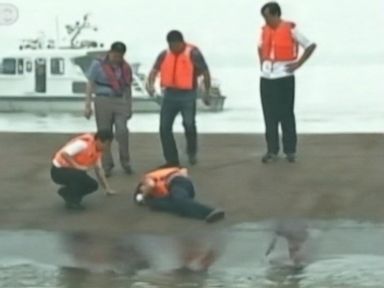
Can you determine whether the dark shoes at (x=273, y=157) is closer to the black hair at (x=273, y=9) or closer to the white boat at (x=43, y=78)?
the black hair at (x=273, y=9)

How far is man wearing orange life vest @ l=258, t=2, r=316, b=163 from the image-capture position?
14.0 metres

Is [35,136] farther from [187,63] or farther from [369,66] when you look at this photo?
[369,66]

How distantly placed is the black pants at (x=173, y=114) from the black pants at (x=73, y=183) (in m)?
1.42

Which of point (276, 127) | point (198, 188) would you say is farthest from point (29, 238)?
point (276, 127)

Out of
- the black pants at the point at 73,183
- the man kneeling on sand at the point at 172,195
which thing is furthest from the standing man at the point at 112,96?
the man kneeling on sand at the point at 172,195

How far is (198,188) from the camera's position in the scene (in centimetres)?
1361

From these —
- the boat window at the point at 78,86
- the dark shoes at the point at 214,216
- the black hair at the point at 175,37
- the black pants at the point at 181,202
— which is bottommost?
the dark shoes at the point at 214,216

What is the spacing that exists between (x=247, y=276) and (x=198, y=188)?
10.4 ft

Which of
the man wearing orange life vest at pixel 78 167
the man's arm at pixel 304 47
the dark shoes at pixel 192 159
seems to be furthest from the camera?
the dark shoes at pixel 192 159

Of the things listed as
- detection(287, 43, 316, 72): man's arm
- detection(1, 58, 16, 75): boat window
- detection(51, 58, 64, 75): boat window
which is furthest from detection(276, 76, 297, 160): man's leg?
detection(1, 58, 16, 75): boat window

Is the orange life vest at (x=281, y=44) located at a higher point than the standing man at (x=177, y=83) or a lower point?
higher

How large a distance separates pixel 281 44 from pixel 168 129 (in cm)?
141

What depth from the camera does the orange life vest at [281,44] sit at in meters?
14.0

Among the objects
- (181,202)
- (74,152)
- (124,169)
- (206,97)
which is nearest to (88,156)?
(74,152)
